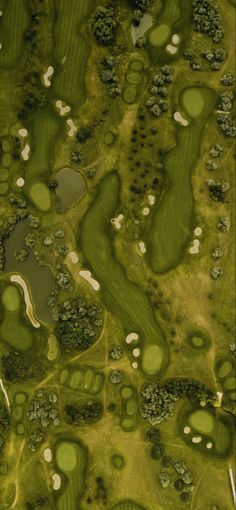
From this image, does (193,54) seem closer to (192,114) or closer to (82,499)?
(192,114)

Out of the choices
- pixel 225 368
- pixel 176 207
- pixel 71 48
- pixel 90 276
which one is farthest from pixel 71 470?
pixel 71 48

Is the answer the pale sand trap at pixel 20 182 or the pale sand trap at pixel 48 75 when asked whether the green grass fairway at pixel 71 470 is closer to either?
the pale sand trap at pixel 20 182

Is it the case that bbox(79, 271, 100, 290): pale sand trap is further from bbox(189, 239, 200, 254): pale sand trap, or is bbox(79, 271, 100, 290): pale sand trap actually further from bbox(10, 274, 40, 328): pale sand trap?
bbox(189, 239, 200, 254): pale sand trap

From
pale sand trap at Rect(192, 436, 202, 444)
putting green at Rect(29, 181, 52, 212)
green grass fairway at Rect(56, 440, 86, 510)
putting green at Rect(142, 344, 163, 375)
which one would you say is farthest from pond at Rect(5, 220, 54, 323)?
pale sand trap at Rect(192, 436, 202, 444)

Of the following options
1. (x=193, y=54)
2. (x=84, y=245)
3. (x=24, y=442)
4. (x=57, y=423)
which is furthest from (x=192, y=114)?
(x=24, y=442)

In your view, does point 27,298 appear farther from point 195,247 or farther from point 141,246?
point 195,247

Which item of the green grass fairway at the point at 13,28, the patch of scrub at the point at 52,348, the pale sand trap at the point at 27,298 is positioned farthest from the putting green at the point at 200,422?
the green grass fairway at the point at 13,28

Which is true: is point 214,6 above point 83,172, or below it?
above
